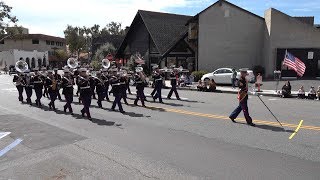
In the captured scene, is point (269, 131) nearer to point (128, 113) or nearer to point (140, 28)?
point (128, 113)

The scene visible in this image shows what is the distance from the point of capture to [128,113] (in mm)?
13742

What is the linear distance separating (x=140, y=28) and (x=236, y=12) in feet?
41.7

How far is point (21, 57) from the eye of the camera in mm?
67000

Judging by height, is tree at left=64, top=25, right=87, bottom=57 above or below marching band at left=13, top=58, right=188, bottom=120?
above

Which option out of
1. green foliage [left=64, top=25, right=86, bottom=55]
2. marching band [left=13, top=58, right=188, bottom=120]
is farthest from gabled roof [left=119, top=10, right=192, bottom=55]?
green foliage [left=64, top=25, right=86, bottom=55]

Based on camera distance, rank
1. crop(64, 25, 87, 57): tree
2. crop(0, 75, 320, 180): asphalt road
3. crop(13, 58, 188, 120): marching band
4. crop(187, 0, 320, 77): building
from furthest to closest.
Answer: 1. crop(64, 25, 87, 57): tree
2. crop(187, 0, 320, 77): building
3. crop(13, 58, 188, 120): marching band
4. crop(0, 75, 320, 180): asphalt road

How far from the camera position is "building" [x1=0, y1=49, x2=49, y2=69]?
66.2m

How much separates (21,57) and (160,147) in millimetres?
64455

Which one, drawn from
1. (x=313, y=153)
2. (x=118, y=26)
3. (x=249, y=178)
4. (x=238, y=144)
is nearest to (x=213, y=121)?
(x=238, y=144)

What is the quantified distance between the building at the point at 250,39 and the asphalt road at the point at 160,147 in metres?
18.1

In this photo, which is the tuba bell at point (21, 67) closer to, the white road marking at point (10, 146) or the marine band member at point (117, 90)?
the marine band member at point (117, 90)

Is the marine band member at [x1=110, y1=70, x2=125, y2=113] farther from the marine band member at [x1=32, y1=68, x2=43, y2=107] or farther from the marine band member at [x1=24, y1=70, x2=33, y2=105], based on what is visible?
the marine band member at [x1=24, y1=70, x2=33, y2=105]

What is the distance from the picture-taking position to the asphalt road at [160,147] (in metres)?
6.66

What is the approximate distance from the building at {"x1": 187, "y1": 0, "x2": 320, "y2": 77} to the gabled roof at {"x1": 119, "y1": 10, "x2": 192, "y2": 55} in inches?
157
